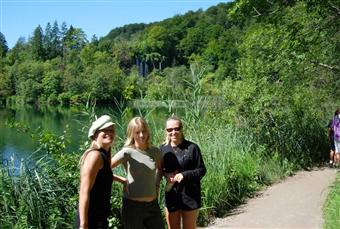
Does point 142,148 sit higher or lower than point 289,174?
higher

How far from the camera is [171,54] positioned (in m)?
128

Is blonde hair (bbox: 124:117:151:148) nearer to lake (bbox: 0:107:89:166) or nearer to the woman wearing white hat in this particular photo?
the woman wearing white hat

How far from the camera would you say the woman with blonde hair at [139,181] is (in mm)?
4184

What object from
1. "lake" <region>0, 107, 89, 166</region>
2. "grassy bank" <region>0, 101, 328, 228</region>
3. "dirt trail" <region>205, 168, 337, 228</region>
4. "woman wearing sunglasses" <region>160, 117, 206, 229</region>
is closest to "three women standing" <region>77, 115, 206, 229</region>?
"woman wearing sunglasses" <region>160, 117, 206, 229</region>

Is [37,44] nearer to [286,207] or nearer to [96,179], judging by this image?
[286,207]

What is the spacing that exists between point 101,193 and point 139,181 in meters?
0.69

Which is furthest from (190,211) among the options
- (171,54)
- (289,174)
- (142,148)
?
(171,54)

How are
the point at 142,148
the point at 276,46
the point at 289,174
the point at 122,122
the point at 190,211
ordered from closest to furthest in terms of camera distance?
the point at 142,148 → the point at 190,211 → the point at 122,122 → the point at 289,174 → the point at 276,46

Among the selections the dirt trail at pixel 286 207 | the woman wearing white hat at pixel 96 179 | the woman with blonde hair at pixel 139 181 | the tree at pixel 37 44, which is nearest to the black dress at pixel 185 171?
the woman with blonde hair at pixel 139 181

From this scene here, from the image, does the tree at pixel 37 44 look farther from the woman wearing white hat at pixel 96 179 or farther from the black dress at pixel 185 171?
the woman wearing white hat at pixel 96 179

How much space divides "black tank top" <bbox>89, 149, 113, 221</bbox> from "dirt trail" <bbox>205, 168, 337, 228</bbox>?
3.32 meters

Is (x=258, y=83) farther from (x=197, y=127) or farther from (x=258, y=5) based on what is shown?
(x=197, y=127)

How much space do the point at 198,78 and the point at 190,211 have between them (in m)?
3.48

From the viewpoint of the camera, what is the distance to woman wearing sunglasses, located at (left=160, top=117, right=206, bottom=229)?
4.52m
